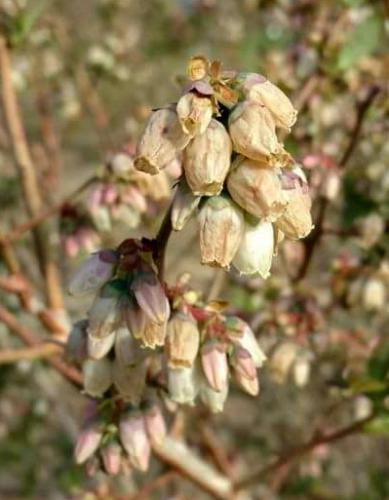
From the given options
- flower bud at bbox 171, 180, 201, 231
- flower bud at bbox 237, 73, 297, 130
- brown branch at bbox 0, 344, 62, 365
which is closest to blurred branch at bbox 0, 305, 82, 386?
brown branch at bbox 0, 344, 62, 365

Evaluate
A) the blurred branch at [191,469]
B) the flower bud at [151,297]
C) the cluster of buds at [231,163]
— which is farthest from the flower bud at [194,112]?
the blurred branch at [191,469]

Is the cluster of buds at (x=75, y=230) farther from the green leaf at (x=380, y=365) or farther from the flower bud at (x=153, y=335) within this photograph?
the flower bud at (x=153, y=335)

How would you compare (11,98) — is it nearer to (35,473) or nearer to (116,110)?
(35,473)

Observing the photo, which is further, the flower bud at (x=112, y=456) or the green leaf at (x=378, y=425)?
the green leaf at (x=378, y=425)

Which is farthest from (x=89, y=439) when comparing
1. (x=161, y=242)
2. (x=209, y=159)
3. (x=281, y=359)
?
(x=281, y=359)

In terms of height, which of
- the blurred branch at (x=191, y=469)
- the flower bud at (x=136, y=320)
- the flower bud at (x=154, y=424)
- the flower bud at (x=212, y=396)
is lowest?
the blurred branch at (x=191, y=469)

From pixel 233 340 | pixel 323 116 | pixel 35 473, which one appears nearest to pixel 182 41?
pixel 35 473

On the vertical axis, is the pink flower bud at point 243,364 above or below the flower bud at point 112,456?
above
